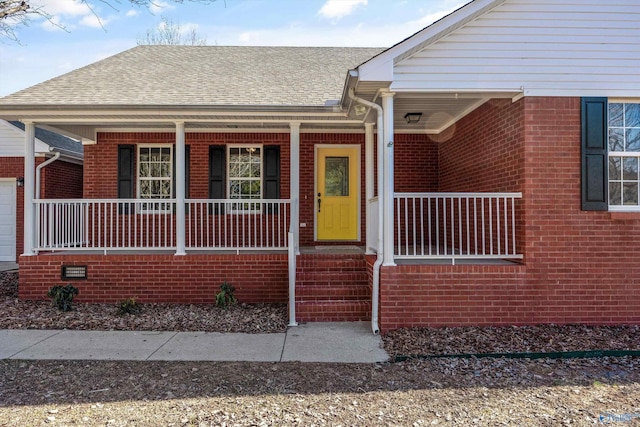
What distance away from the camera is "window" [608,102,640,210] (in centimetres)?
536

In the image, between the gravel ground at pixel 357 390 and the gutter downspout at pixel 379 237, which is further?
the gutter downspout at pixel 379 237

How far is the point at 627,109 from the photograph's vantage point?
537cm

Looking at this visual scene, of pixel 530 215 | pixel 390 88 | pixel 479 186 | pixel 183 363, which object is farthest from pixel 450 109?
pixel 183 363

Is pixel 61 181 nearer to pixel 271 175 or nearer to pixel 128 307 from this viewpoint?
pixel 271 175

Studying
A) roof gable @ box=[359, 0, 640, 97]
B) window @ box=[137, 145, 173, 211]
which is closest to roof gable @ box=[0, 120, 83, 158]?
window @ box=[137, 145, 173, 211]

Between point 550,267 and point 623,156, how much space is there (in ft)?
5.86

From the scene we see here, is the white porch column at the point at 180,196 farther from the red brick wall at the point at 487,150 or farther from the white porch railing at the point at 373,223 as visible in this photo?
Result: the red brick wall at the point at 487,150

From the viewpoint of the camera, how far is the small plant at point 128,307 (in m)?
6.00

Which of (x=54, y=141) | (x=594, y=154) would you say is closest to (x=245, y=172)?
(x=594, y=154)

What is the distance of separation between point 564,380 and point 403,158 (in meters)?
5.28

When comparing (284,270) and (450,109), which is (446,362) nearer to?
(284,270)

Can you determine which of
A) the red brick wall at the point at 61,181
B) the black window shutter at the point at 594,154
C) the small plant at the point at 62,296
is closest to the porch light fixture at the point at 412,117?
the black window shutter at the point at 594,154

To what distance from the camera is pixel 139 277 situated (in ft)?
21.7

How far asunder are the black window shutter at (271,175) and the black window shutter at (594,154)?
17.1 ft
